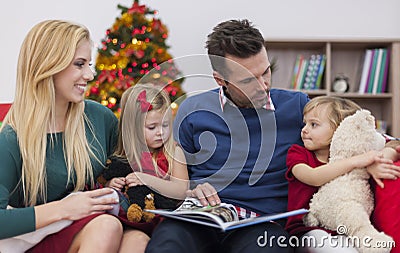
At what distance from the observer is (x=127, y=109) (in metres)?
1.83

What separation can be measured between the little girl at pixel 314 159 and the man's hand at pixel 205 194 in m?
0.23

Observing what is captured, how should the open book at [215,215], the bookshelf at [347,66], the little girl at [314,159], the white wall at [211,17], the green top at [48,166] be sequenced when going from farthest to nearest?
the white wall at [211,17], the bookshelf at [347,66], the little girl at [314,159], the green top at [48,166], the open book at [215,215]

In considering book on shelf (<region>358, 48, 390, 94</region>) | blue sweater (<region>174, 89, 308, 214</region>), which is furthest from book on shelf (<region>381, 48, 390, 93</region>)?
blue sweater (<region>174, 89, 308, 214</region>)

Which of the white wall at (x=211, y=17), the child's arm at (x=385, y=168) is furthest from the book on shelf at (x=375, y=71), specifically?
the child's arm at (x=385, y=168)

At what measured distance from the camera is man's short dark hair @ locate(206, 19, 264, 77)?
5.68 feet

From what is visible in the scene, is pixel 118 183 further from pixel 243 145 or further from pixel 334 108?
pixel 334 108

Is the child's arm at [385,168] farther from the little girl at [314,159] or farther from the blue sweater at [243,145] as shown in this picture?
the blue sweater at [243,145]

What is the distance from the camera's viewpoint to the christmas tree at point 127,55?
131 inches

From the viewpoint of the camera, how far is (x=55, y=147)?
1.71 meters

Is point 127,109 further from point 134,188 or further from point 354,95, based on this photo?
point 354,95

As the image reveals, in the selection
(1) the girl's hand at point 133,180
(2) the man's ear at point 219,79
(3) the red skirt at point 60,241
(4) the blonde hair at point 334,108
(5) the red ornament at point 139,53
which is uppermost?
(2) the man's ear at point 219,79

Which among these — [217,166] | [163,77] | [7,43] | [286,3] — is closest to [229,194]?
[217,166]

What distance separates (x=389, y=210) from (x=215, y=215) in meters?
0.49

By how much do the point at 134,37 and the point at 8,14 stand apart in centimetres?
119
